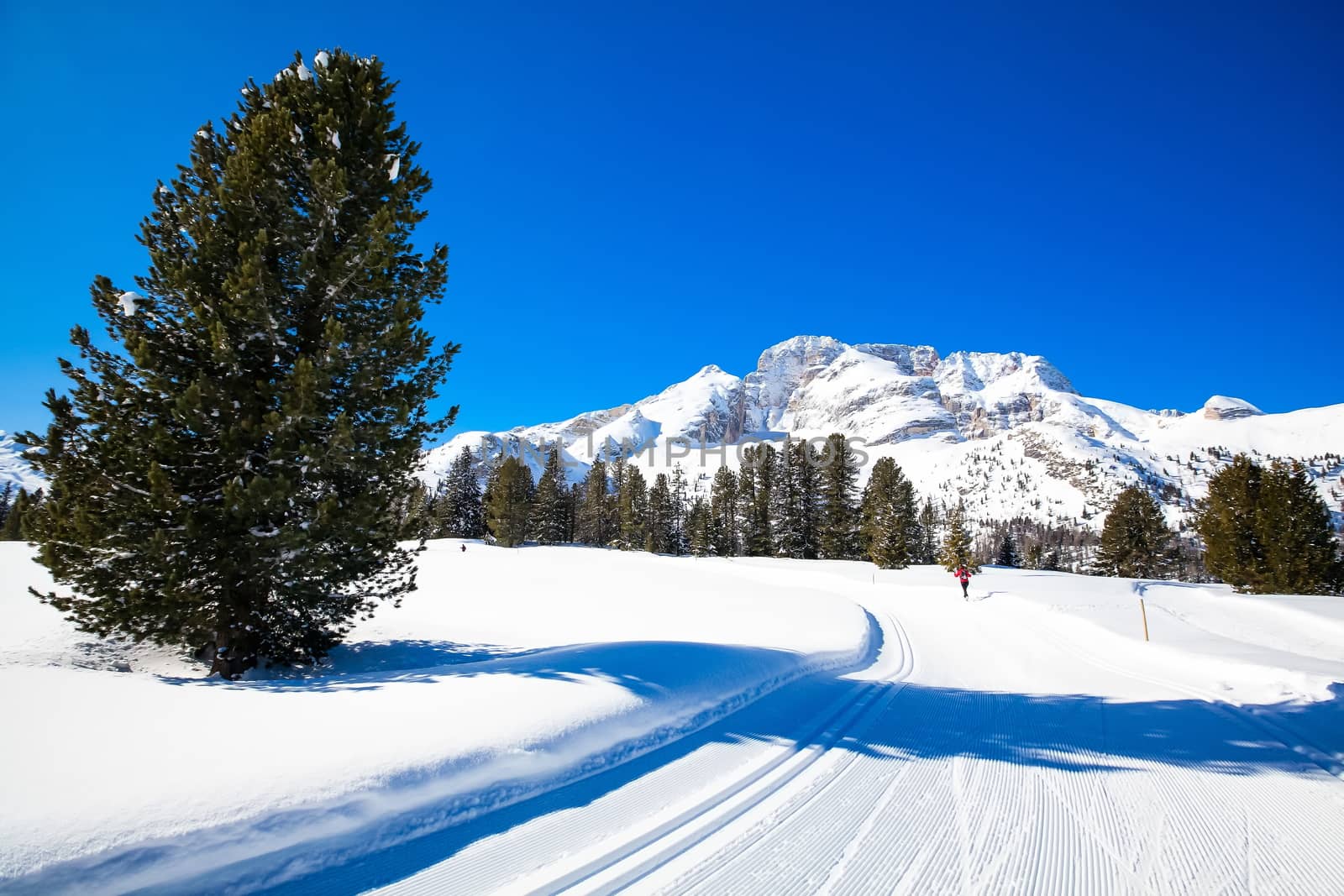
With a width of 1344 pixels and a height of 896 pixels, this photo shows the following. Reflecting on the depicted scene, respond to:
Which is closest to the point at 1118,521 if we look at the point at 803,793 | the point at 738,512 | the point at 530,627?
the point at 738,512

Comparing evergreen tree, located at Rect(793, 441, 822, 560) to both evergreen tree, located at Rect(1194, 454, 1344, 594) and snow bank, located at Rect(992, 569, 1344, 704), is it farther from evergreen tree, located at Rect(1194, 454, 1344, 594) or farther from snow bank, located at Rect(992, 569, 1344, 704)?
evergreen tree, located at Rect(1194, 454, 1344, 594)

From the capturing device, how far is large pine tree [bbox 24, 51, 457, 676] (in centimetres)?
685

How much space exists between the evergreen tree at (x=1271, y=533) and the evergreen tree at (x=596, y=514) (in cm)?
Answer: 6272

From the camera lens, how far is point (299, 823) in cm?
310

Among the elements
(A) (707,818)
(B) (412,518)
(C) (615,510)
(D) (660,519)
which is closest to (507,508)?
(C) (615,510)

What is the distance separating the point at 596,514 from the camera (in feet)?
260

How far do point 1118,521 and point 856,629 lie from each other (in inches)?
1849

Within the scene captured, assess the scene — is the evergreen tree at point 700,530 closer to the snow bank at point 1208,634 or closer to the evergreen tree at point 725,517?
the evergreen tree at point 725,517

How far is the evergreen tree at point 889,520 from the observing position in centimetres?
3941

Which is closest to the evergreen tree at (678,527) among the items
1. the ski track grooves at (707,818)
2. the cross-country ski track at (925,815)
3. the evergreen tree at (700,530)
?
the evergreen tree at (700,530)

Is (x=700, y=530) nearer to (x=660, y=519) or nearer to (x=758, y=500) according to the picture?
(x=758, y=500)

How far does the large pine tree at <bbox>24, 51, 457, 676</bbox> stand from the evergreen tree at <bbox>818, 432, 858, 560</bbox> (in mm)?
46142

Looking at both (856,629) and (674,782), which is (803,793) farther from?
(856,629)

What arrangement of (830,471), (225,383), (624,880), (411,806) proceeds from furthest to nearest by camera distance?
(830,471)
(225,383)
(411,806)
(624,880)
